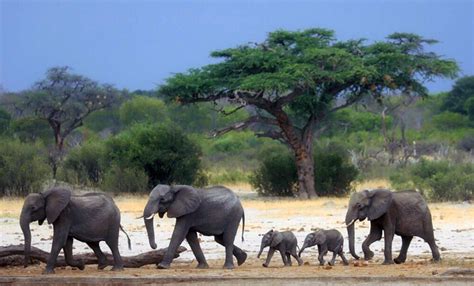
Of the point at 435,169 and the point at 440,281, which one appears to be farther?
the point at 435,169

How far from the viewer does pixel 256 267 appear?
53.8 feet

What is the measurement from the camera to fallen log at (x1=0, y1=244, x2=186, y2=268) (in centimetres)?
1581

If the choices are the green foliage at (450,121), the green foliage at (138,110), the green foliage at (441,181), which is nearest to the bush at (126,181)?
the green foliage at (441,181)

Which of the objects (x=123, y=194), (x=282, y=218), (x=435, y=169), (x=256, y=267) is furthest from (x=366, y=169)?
(x=256, y=267)

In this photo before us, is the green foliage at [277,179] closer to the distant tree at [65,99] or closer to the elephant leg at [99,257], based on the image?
the distant tree at [65,99]

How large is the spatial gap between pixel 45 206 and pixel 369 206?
4421mm

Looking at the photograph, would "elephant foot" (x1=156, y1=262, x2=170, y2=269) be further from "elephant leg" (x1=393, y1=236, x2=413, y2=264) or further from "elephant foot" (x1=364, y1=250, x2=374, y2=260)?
"elephant leg" (x1=393, y1=236, x2=413, y2=264)

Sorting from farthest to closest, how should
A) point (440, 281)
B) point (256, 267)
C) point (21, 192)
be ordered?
1. point (21, 192)
2. point (256, 267)
3. point (440, 281)

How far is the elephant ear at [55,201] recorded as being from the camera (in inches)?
586

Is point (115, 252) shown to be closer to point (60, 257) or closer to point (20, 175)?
point (60, 257)

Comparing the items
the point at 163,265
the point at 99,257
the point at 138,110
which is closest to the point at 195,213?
the point at 163,265

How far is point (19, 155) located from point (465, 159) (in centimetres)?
2032

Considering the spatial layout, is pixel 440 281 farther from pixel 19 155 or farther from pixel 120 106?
pixel 120 106

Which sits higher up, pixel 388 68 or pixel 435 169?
pixel 388 68
